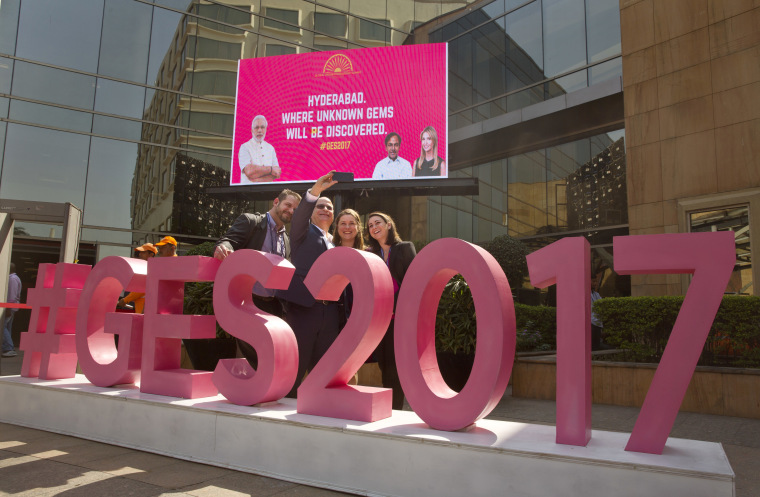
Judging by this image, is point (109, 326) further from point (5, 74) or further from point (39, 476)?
point (5, 74)

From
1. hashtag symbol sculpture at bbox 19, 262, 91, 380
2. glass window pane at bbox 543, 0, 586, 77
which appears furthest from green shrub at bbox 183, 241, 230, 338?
glass window pane at bbox 543, 0, 586, 77

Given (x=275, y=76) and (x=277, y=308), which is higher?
(x=275, y=76)

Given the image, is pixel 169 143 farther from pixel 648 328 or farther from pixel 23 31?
pixel 648 328

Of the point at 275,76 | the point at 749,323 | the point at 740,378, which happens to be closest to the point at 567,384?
the point at 740,378

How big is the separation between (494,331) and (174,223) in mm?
15024

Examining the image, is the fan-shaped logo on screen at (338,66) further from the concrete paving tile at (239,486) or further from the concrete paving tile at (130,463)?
the concrete paving tile at (239,486)

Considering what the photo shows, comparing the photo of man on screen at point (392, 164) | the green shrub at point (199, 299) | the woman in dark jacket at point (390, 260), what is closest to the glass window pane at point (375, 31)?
the photo of man on screen at point (392, 164)

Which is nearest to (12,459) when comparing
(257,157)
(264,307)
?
(264,307)

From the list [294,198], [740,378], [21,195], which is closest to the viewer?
[294,198]

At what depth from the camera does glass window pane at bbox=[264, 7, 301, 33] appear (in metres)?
18.6

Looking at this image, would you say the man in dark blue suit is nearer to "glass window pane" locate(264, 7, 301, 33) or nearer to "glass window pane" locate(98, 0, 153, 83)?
"glass window pane" locate(98, 0, 153, 83)

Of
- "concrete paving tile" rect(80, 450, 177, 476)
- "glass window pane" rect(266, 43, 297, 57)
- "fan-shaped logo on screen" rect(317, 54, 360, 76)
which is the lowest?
"concrete paving tile" rect(80, 450, 177, 476)

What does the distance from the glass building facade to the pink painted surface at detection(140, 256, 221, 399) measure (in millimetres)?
10710

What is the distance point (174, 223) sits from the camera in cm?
1628
